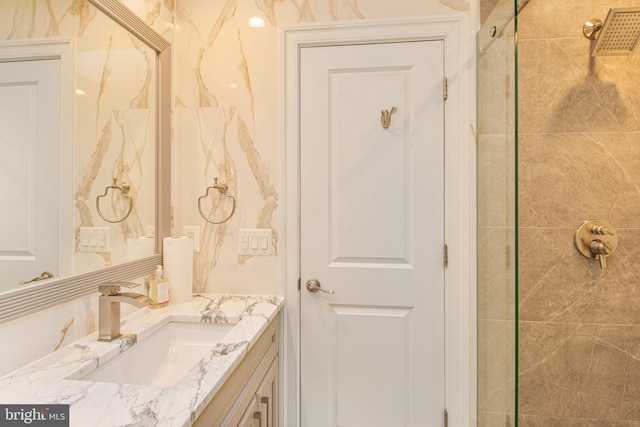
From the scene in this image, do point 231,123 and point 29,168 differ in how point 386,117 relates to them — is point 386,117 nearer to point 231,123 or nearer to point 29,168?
point 231,123

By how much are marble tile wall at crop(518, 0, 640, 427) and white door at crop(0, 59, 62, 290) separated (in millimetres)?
1716

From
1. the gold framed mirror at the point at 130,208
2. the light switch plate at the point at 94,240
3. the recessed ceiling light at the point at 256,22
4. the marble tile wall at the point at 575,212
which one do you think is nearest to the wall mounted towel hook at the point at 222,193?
the gold framed mirror at the point at 130,208

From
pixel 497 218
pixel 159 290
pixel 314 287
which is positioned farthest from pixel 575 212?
pixel 159 290

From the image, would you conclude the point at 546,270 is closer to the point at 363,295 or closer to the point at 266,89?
the point at 363,295

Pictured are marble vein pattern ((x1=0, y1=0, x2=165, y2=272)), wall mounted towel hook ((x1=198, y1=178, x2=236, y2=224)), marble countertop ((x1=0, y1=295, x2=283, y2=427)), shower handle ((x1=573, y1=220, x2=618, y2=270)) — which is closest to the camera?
marble countertop ((x1=0, y1=295, x2=283, y2=427))

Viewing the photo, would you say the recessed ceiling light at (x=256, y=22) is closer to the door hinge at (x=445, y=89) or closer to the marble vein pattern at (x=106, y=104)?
the marble vein pattern at (x=106, y=104)

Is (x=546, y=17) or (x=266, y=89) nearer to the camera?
(x=546, y=17)

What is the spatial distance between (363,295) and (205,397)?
920mm

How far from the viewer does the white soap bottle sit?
141 centimetres

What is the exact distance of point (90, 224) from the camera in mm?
1166

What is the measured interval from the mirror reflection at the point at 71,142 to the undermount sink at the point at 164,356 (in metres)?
0.33

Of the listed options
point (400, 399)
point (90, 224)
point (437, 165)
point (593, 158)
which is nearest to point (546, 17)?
point (593, 158)

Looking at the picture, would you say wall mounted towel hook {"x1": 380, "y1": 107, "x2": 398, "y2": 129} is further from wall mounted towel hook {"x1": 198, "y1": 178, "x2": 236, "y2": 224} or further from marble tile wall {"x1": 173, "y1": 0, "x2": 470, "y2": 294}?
wall mounted towel hook {"x1": 198, "y1": 178, "x2": 236, "y2": 224}

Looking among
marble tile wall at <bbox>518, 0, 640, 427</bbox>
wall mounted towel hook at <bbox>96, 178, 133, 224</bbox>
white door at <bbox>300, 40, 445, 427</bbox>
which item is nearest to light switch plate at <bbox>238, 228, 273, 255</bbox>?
white door at <bbox>300, 40, 445, 427</bbox>
